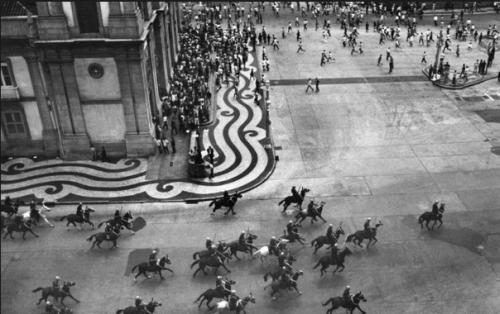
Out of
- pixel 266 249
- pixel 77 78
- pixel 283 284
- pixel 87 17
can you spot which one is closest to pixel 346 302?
pixel 283 284

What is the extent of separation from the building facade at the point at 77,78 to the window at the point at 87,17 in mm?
73

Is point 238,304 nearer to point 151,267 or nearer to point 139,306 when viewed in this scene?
point 139,306

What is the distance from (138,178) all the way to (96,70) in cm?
904

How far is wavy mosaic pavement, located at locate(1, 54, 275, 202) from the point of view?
38906mm

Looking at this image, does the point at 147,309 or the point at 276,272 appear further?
the point at 276,272

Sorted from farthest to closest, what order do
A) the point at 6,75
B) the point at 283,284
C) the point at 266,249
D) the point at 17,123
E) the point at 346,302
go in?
the point at 17,123 < the point at 6,75 < the point at 266,249 < the point at 283,284 < the point at 346,302

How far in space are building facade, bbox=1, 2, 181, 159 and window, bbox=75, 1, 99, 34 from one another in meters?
0.07

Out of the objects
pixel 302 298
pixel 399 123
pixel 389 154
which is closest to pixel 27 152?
pixel 302 298

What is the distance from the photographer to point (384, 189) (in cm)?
3922

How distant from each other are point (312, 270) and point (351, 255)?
2825 mm

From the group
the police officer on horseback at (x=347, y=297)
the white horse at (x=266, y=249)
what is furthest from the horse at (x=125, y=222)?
the police officer on horseback at (x=347, y=297)

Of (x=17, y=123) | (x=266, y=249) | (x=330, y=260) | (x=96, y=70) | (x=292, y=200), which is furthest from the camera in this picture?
(x=17, y=123)

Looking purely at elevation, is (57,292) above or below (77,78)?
below

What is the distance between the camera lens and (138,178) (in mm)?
41500
